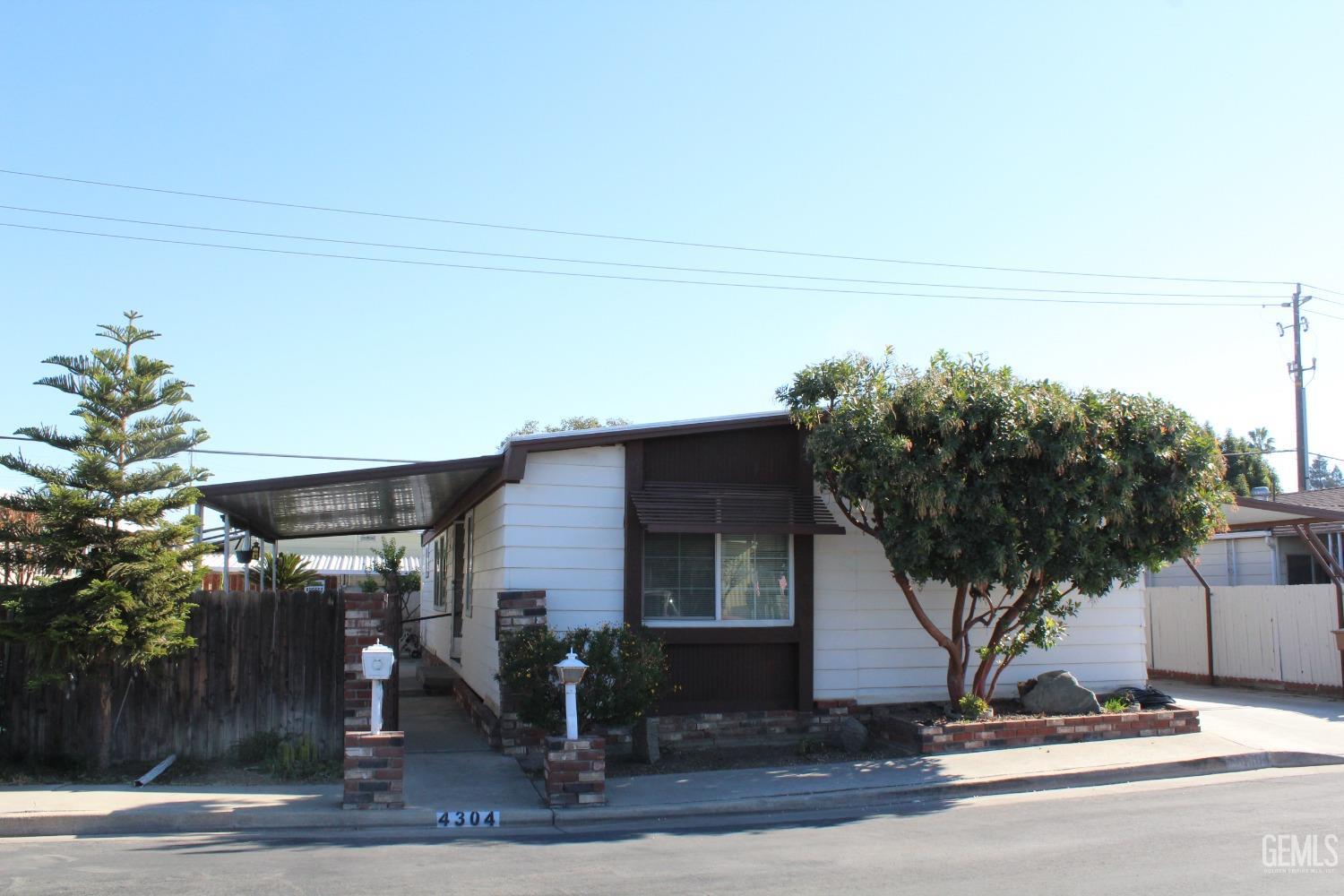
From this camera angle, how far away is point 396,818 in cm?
870

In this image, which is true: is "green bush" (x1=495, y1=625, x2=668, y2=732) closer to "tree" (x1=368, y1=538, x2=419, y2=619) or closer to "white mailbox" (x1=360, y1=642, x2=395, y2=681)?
"white mailbox" (x1=360, y1=642, x2=395, y2=681)

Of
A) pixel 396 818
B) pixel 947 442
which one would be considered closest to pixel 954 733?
pixel 947 442

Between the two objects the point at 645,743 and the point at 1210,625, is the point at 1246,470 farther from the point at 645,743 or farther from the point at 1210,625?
the point at 645,743

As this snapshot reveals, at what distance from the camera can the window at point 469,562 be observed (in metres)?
15.1

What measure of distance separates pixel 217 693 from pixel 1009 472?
8.39m

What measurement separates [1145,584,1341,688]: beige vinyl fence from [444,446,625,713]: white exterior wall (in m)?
12.3

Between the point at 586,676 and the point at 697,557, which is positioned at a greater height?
the point at 697,557

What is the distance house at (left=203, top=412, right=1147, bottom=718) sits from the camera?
38.1ft

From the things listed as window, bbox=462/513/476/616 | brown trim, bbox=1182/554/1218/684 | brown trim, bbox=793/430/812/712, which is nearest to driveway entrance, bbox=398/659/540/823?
window, bbox=462/513/476/616

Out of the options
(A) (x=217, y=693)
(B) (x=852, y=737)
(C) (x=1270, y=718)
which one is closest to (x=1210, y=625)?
(C) (x=1270, y=718)

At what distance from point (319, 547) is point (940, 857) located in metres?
33.7

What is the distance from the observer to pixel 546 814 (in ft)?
29.3

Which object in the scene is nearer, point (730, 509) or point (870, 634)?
point (730, 509)

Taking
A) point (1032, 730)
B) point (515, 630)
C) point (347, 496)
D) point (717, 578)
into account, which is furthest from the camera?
point (347, 496)
